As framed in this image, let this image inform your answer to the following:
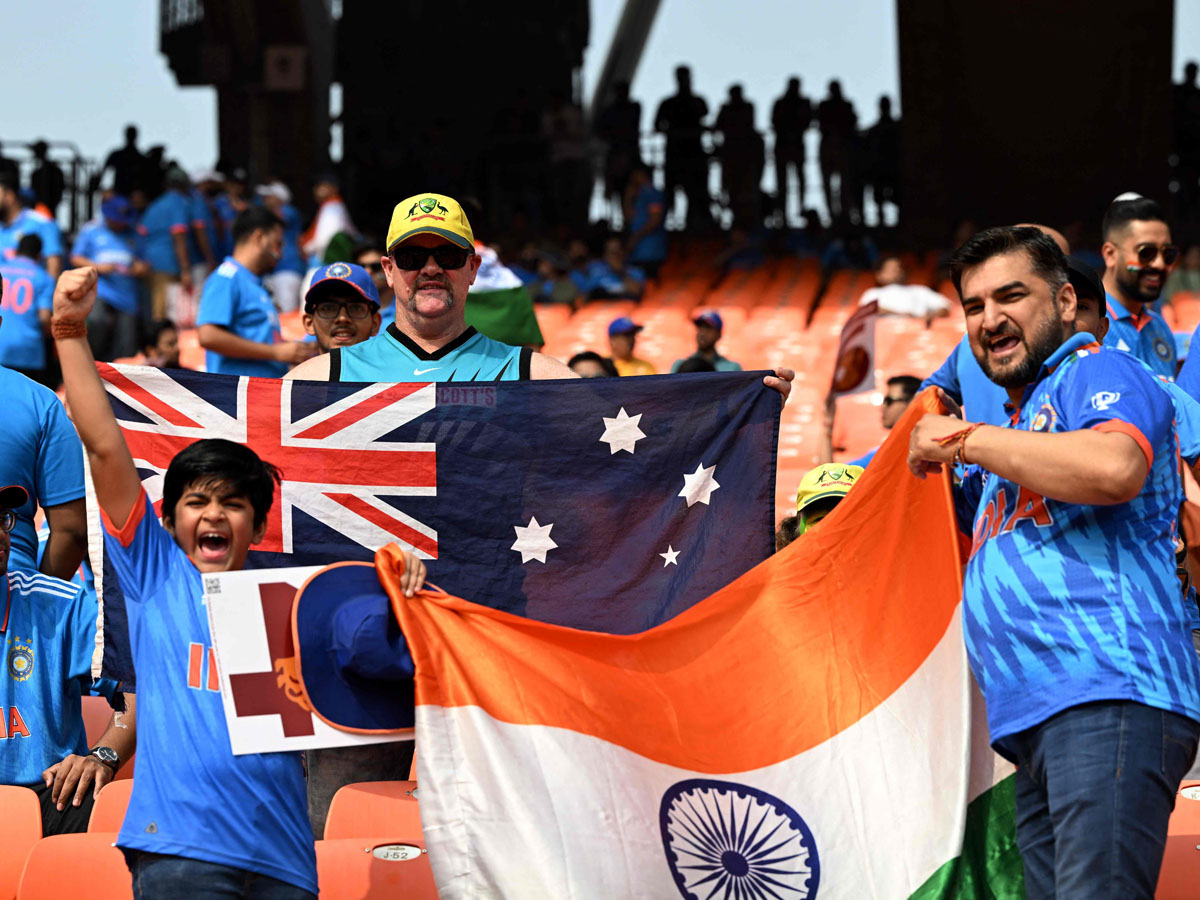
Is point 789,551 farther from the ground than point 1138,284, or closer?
closer

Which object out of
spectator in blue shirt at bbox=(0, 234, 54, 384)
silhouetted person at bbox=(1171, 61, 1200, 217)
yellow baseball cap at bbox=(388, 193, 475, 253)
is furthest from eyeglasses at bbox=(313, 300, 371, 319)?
silhouetted person at bbox=(1171, 61, 1200, 217)

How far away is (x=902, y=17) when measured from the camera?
841 inches

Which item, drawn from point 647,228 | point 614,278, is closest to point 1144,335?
point 614,278

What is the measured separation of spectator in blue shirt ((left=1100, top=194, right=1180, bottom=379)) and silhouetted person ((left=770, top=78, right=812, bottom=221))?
14.6 meters

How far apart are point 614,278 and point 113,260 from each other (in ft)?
15.2

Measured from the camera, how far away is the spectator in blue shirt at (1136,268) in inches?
219

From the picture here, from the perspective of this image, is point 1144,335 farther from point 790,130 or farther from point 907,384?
point 790,130

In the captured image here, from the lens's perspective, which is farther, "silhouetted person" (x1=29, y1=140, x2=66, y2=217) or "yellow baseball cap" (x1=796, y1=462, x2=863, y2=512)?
"silhouetted person" (x1=29, y1=140, x2=66, y2=217)

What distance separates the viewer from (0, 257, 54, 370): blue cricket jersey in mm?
11602

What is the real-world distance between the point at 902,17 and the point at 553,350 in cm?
1078

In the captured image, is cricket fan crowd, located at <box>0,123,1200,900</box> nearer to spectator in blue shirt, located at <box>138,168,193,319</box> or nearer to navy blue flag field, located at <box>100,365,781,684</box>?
navy blue flag field, located at <box>100,365,781,684</box>

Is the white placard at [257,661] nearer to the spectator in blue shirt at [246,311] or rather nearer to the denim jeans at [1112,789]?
the denim jeans at [1112,789]

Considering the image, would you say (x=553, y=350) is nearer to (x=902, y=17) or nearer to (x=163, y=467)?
(x=163, y=467)

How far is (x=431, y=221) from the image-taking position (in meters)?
4.52
